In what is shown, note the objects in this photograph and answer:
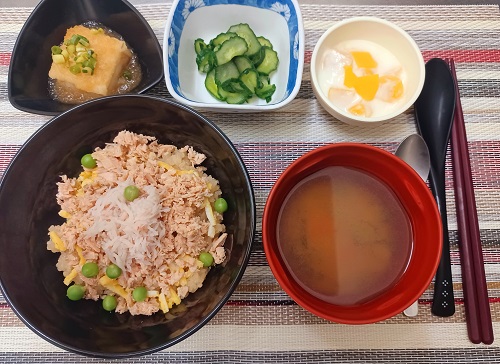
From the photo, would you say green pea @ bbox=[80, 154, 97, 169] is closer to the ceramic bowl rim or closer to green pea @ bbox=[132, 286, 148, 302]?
green pea @ bbox=[132, 286, 148, 302]

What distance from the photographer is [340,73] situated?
1.55 meters

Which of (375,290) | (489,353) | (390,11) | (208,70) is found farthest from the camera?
(390,11)

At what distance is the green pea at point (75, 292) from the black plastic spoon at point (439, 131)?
1119 millimetres

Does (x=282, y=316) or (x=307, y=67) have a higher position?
(x=307, y=67)

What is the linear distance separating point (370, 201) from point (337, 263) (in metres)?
0.21

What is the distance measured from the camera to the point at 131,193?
49.6 inches

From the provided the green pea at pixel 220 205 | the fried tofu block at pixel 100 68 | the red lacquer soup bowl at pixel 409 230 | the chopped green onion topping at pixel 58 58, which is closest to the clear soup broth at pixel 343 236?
the red lacquer soup bowl at pixel 409 230

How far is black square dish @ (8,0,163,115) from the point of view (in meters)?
1.50

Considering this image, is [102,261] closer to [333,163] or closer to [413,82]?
[333,163]

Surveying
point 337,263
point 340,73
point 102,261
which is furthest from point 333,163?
point 102,261

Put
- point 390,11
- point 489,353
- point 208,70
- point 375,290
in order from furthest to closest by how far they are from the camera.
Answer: point 390,11, point 208,70, point 489,353, point 375,290

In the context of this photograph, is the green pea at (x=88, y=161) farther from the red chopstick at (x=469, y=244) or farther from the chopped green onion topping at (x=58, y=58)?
the red chopstick at (x=469, y=244)

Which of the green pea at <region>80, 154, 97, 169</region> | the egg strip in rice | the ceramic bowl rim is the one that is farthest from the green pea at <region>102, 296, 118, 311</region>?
the ceramic bowl rim

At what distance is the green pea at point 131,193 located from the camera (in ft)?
4.14
